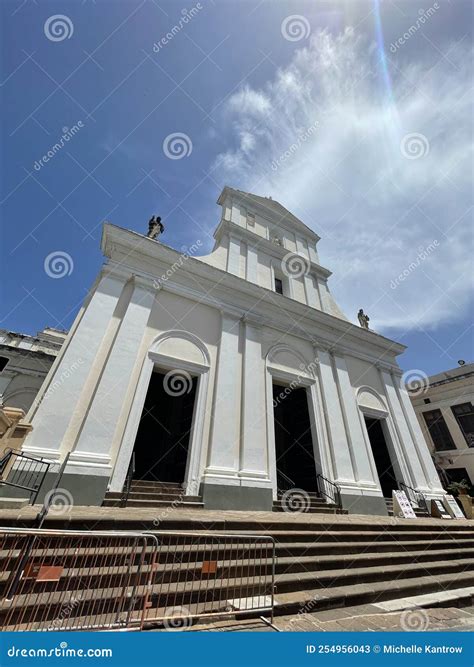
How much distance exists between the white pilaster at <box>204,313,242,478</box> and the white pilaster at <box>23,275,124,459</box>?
3.81m

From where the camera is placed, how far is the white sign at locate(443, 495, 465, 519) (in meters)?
10.4

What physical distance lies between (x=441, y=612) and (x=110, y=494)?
21.1 feet

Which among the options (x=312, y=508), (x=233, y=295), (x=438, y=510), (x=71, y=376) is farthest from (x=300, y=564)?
(x=233, y=295)

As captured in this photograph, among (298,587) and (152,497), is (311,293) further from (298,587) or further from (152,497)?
(298,587)

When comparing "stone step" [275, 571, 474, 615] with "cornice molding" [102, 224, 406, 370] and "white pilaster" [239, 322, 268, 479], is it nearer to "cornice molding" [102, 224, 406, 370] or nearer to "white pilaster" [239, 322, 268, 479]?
"white pilaster" [239, 322, 268, 479]

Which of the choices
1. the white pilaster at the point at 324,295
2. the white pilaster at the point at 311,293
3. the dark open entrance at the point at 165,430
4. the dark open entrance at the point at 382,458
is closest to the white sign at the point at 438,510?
the dark open entrance at the point at 382,458

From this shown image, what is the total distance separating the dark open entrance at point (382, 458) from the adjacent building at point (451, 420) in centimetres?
1262

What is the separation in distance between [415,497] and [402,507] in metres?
2.26

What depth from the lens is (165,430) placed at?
35.3 feet

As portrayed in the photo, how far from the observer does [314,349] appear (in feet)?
41.8

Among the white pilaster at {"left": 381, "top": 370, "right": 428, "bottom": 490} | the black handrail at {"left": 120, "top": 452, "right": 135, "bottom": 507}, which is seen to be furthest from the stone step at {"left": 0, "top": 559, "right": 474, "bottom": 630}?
the white pilaster at {"left": 381, "top": 370, "right": 428, "bottom": 490}

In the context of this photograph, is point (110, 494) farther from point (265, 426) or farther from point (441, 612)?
point (441, 612)

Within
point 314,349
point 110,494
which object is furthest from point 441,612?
point 314,349

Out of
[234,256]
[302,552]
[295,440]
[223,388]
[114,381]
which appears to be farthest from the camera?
[234,256]
